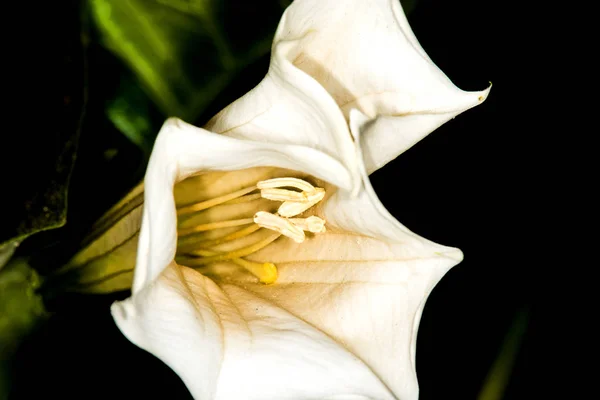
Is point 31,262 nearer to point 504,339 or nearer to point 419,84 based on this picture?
point 419,84

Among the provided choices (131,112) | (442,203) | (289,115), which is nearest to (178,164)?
(289,115)

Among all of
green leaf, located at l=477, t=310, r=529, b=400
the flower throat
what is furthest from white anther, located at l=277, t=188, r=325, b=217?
green leaf, located at l=477, t=310, r=529, b=400

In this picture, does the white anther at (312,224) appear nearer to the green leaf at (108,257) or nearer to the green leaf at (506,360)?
the green leaf at (108,257)

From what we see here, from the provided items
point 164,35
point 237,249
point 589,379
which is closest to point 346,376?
point 237,249

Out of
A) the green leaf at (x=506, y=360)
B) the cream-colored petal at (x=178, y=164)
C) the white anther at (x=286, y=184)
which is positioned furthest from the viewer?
the green leaf at (x=506, y=360)

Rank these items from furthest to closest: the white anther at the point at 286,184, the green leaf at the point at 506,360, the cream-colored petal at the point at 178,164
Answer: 1. the green leaf at the point at 506,360
2. the white anther at the point at 286,184
3. the cream-colored petal at the point at 178,164

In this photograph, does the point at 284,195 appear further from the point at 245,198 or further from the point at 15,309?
the point at 15,309

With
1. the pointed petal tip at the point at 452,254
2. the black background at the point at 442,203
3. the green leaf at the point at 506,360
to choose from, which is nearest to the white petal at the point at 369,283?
the pointed petal tip at the point at 452,254
